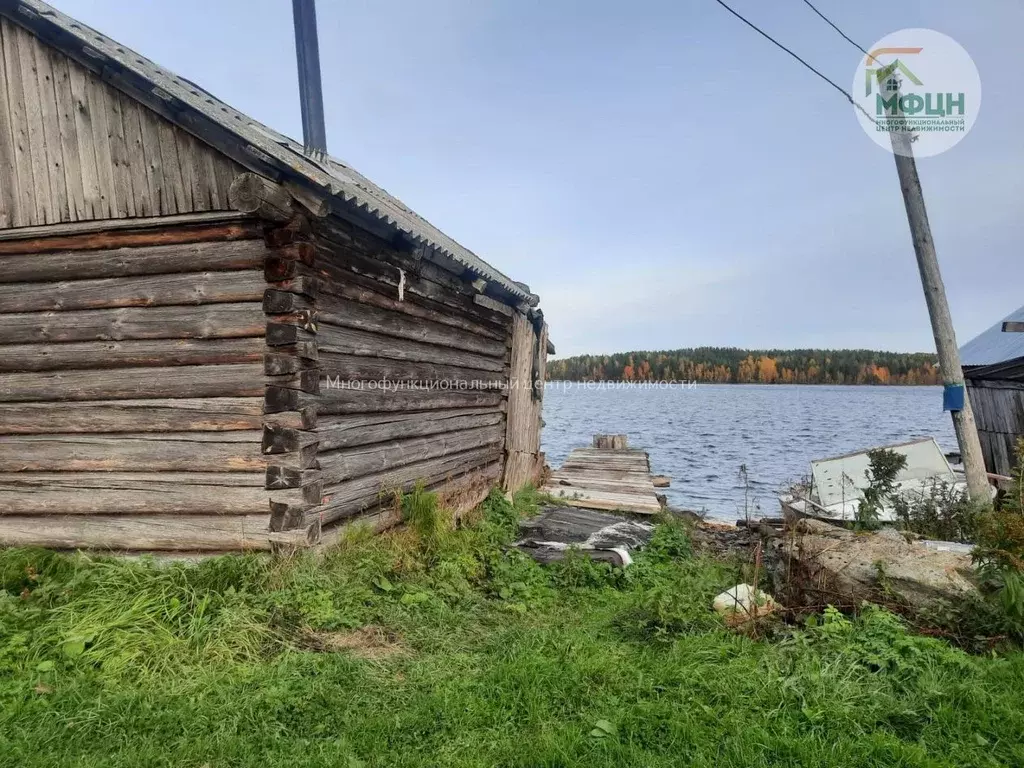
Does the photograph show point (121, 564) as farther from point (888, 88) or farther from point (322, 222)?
point (888, 88)

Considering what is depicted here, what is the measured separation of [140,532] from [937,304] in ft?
29.6

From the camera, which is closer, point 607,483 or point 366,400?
point 366,400

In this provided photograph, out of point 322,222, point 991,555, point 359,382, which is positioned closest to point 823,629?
point 991,555

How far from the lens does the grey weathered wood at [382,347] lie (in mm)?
5371

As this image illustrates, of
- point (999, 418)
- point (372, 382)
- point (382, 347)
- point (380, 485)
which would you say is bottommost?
point (999, 418)

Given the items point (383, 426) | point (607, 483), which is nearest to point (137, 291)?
point (383, 426)

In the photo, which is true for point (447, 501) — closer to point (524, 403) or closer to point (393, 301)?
point (393, 301)

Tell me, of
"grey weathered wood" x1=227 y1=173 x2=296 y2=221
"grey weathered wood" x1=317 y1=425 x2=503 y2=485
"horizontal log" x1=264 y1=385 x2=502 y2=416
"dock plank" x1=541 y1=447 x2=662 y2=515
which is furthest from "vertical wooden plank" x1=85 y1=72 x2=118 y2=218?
"dock plank" x1=541 y1=447 x2=662 y2=515

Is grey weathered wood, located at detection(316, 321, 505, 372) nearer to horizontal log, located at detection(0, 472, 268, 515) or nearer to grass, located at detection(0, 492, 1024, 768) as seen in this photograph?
horizontal log, located at detection(0, 472, 268, 515)

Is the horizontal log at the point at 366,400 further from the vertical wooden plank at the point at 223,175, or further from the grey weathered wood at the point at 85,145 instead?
the grey weathered wood at the point at 85,145

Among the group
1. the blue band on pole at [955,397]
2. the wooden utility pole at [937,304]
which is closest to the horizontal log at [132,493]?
the blue band on pole at [955,397]

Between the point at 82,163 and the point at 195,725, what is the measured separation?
16.0 ft

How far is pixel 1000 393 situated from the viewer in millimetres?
12766

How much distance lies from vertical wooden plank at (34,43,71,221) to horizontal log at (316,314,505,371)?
2.57 m
